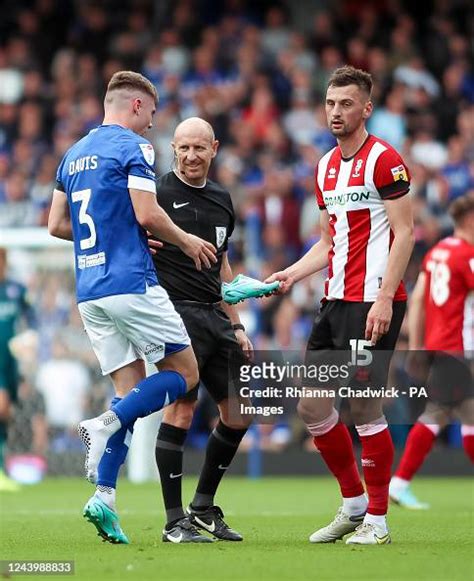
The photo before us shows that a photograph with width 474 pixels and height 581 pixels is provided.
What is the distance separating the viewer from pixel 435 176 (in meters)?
16.4

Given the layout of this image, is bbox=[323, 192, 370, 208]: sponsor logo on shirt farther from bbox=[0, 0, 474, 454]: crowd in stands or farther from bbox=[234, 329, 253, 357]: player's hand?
bbox=[0, 0, 474, 454]: crowd in stands

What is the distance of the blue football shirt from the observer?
692 centimetres

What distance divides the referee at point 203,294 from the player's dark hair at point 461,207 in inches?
121

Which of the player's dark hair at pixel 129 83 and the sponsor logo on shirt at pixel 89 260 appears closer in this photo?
the sponsor logo on shirt at pixel 89 260

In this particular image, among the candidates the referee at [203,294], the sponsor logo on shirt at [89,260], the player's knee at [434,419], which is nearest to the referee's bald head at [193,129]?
the referee at [203,294]

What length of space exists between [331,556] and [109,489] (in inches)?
46.3

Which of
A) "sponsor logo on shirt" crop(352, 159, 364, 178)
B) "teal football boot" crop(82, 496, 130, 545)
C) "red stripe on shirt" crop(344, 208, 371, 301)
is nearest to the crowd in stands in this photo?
"red stripe on shirt" crop(344, 208, 371, 301)

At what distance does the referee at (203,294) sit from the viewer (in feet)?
25.0

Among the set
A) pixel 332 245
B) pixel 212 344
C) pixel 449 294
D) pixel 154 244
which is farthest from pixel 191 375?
pixel 449 294

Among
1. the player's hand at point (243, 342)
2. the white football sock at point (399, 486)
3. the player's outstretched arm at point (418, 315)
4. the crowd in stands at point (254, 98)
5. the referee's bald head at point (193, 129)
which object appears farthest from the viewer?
the crowd in stands at point (254, 98)

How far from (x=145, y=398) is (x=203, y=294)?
1024 millimetres

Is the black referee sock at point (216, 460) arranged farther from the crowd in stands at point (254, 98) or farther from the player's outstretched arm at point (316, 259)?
the crowd in stands at point (254, 98)

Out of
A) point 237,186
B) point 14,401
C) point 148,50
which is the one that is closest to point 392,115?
point 237,186

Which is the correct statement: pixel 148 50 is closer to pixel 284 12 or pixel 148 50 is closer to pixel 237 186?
pixel 284 12
